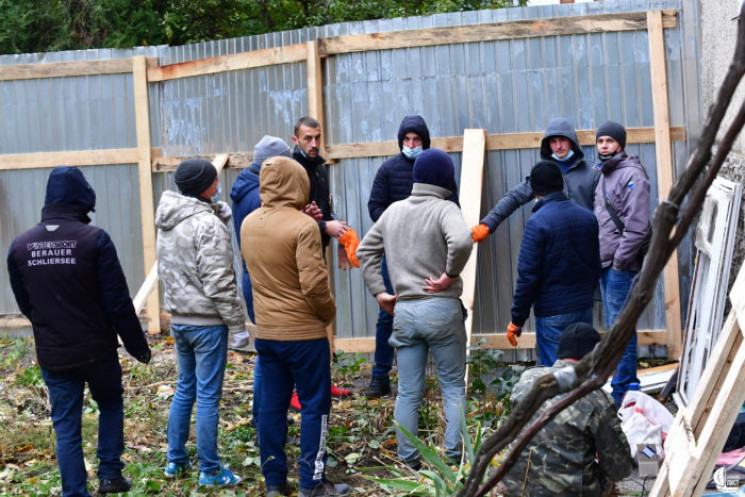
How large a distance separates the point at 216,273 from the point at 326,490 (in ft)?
4.65

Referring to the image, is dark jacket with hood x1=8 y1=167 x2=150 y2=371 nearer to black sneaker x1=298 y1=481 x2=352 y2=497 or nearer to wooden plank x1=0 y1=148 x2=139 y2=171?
black sneaker x1=298 y1=481 x2=352 y2=497

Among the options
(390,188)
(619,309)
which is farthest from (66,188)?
(619,309)

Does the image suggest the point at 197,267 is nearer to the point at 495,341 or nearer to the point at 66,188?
the point at 66,188

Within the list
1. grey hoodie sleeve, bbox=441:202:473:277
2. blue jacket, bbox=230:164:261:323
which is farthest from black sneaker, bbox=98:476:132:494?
grey hoodie sleeve, bbox=441:202:473:277

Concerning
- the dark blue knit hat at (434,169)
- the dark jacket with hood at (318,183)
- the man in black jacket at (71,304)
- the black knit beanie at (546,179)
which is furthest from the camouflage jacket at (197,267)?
the black knit beanie at (546,179)

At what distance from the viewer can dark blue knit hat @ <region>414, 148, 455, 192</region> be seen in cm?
554

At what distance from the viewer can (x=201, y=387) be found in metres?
5.50

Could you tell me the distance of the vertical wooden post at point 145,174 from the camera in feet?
30.2

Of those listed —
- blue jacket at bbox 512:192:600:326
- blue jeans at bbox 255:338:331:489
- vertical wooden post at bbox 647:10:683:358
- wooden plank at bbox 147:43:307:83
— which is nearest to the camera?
blue jeans at bbox 255:338:331:489

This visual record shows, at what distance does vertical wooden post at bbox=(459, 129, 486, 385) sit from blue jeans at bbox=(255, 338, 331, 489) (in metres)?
2.36

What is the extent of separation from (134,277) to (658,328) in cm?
517

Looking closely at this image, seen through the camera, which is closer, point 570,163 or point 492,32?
point 570,163

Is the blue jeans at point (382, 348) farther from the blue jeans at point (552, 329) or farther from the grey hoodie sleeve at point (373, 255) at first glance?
the blue jeans at point (552, 329)

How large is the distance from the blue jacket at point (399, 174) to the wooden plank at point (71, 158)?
130 inches
